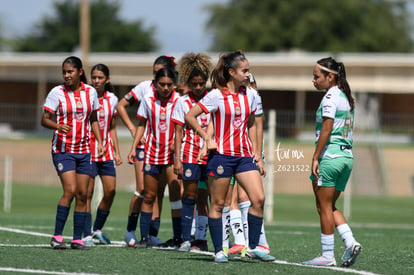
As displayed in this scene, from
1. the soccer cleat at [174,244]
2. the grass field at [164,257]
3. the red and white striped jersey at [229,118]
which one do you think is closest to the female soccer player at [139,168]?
the soccer cleat at [174,244]

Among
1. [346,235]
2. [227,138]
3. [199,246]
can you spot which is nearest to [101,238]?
[199,246]

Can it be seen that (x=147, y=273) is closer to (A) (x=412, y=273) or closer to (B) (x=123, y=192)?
(A) (x=412, y=273)

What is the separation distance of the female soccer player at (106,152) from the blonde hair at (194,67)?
129cm

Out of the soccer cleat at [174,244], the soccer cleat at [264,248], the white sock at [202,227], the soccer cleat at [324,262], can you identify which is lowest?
the soccer cleat at [174,244]

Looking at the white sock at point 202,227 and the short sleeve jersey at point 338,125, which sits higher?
the short sleeve jersey at point 338,125

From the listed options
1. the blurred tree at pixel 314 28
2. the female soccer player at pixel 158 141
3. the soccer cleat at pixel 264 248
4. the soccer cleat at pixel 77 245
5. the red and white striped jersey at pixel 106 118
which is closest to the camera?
the soccer cleat at pixel 264 248

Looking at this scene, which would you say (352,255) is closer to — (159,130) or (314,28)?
(159,130)

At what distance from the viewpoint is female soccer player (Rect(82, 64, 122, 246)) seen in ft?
40.8

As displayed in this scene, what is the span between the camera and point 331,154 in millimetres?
10164

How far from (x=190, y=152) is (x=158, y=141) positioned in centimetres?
54

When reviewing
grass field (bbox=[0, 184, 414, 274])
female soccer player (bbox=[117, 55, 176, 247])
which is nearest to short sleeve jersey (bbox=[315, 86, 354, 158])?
grass field (bbox=[0, 184, 414, 274])

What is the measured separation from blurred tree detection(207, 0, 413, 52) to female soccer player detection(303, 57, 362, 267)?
6138 centimetres

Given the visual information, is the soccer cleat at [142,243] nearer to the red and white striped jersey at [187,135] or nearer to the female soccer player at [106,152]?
the female soccer player at [106,152]

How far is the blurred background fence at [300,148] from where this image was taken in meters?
31.8
